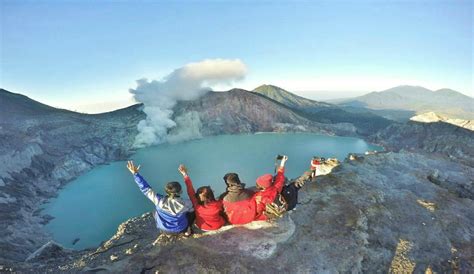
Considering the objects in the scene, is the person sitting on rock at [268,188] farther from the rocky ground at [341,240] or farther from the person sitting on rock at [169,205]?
the person sitting on rock at [169,205]

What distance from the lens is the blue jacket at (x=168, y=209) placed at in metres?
10.7

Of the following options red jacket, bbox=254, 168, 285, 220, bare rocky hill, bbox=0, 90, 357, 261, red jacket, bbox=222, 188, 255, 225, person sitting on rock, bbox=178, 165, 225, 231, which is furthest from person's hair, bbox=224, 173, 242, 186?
bare rocky hill, bbox=0, 90, 357, 261

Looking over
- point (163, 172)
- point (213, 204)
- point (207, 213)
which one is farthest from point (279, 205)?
point (163, 172)

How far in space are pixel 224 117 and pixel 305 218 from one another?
17645cm

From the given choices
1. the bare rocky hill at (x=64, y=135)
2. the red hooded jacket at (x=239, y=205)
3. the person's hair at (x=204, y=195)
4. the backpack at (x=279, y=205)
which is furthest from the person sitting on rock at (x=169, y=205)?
the bare rocky hill at (x=64, y=135)

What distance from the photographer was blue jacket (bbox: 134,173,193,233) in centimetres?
1073

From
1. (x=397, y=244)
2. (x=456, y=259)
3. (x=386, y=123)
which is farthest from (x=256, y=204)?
(x=386, y=123)

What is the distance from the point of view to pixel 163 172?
10394 cm

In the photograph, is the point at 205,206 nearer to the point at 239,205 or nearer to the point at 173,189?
the point at 239,205

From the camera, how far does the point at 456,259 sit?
39.5ft

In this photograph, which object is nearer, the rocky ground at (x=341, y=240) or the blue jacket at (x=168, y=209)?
the blue jacket at (x=168, y=209)

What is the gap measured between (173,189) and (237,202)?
254 cm

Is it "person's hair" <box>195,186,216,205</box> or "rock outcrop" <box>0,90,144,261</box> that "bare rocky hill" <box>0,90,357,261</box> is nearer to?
"rock outcrop" <box>0,90,144,261</box>

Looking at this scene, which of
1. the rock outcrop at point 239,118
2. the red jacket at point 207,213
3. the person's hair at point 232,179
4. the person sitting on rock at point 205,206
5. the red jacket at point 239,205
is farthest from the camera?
the rock outcrop at point 239,118
